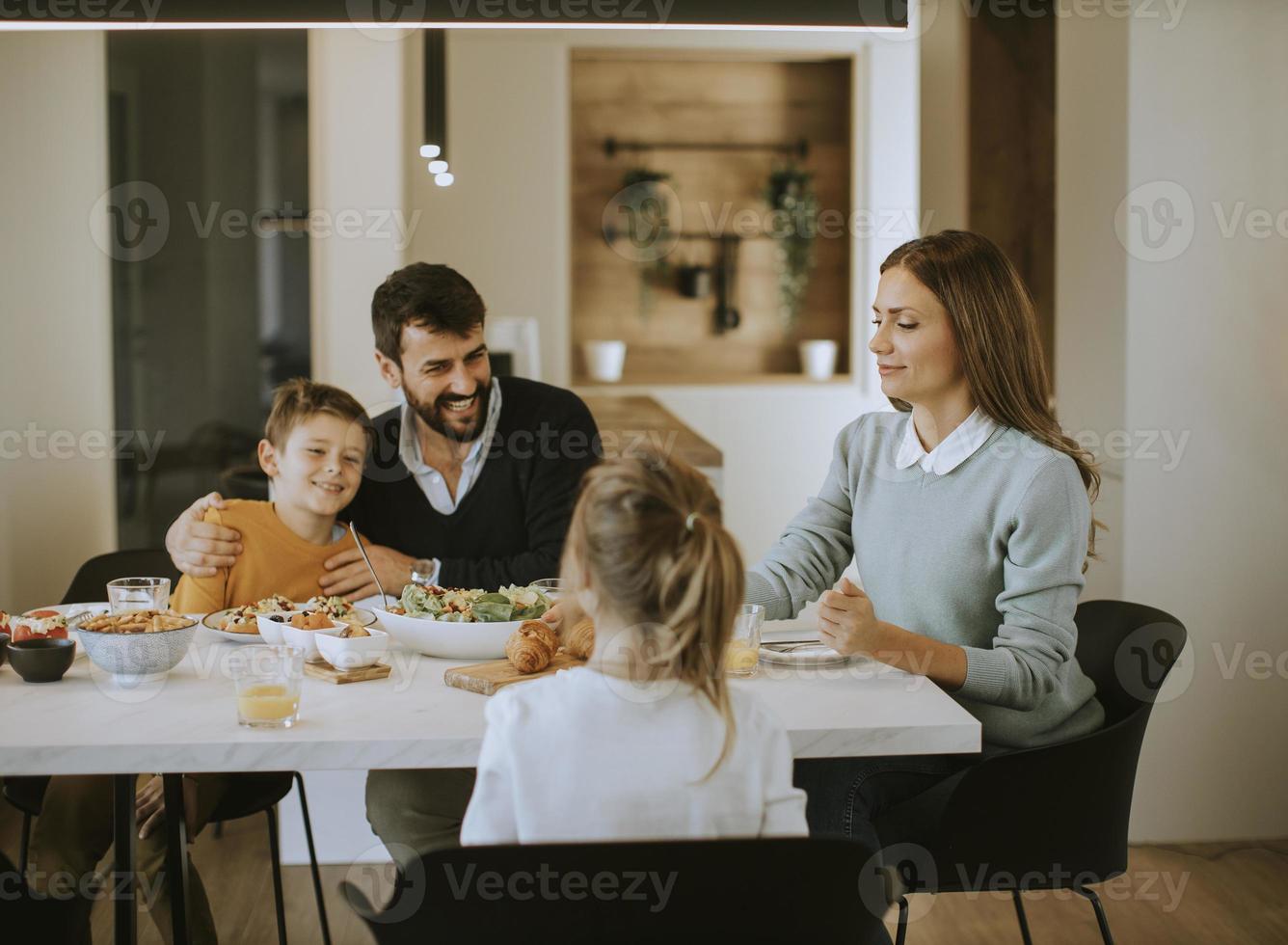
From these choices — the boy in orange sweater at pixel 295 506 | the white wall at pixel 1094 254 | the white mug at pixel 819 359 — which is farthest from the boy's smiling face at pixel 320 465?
the white mug at pixel 819 359

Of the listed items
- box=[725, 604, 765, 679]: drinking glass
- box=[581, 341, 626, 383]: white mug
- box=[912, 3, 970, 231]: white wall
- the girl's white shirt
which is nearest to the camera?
the girl's white shirt

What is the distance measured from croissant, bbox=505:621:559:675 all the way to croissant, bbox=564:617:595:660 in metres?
0.04

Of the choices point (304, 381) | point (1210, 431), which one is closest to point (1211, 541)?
point (1210, 431)

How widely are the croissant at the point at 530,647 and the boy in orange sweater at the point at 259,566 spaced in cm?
67

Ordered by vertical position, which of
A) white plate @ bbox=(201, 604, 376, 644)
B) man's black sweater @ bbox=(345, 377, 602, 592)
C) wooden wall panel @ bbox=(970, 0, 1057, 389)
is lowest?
white plate @ bbox=(201, 604, 376, 644)

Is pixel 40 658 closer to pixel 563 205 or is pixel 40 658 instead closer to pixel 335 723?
pixel 335 723

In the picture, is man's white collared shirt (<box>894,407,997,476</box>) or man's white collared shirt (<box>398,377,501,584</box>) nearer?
man's white collared shirt (<box>894,407,997,476</box>)

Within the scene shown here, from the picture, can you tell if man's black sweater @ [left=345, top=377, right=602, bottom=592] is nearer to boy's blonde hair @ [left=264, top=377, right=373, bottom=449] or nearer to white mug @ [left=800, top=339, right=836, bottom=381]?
boy's blonde hair @ [left=264, top=377, right=373, bottom=449]

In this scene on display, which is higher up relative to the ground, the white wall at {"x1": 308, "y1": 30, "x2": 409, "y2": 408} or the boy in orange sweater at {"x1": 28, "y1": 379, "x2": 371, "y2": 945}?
the white wall at {"x1": 308, "y1": 30, "x2": 409, "y2": 408}

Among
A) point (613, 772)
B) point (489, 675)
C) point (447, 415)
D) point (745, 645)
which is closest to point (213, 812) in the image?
point (489, 675)

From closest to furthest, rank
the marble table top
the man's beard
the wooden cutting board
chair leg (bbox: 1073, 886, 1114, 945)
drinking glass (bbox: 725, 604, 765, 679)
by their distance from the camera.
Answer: the marble table top < the wooden cutting board < drinking glass (bbox: 725, 604, 765, 679) < chair leg (bbox: 1073, 886, 1114, 945) < the man's beard

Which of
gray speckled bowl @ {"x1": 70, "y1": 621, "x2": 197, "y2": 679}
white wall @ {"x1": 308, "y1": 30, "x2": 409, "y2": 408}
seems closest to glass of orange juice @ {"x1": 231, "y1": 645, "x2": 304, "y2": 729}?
gray speckled bowl @ {"x1": 70, "y1": 621, "x2": 197, "y2": 679}

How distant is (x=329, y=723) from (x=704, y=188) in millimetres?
4409

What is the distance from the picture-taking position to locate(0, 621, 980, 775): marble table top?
1.40 m
